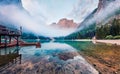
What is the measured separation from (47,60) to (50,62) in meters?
0.20

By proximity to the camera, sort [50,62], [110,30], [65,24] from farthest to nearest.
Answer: [110,30] → [65,24] → [50,62]

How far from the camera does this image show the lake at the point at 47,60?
18.5 ft

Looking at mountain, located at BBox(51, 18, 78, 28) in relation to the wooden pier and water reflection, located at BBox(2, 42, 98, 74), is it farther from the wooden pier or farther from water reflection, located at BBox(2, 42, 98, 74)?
the wooden pier

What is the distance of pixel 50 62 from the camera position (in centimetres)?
641

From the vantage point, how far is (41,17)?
7754 mm

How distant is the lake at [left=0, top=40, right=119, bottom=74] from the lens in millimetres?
5632

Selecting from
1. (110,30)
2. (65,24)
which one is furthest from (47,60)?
(110,30)

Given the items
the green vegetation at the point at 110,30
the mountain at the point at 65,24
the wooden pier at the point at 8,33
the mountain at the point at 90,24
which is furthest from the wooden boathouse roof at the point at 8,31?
the green vegetation at the point at 110,30

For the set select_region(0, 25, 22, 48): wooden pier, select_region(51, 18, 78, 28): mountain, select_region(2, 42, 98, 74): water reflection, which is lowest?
select_region(2, 42, 98, 74): water reflection

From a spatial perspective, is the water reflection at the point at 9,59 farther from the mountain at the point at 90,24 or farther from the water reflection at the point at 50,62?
the mountain at the point at 90,24

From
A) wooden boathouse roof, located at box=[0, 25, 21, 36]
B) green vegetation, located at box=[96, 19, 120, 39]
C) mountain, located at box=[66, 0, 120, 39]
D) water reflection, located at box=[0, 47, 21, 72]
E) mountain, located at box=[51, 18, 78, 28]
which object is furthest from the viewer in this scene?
green vegetation, located at box=[96, 19, 120, 39]

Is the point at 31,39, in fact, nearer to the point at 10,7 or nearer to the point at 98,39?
the point at 10,7

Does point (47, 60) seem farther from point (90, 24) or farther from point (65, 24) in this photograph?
point (90, 24)

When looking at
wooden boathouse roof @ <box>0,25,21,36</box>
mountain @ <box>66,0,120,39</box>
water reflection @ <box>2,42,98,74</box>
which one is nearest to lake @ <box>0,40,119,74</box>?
water reflection @ <box>2,42,98,74</box>
